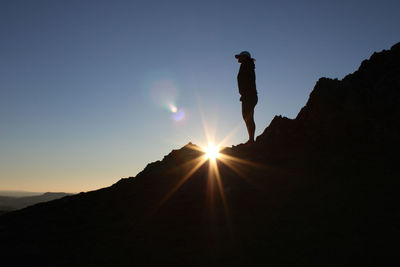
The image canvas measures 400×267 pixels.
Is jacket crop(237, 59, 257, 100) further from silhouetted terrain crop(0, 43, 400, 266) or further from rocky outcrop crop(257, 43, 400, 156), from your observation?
silhouetted terrain crop(0, 43, 400, 266)

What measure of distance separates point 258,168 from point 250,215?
2.77 m

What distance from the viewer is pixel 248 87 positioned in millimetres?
13109

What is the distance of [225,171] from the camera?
9969mm

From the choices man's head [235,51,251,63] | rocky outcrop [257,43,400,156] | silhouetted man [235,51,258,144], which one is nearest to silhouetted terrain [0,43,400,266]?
rocky outcrop [257,43,400,156]

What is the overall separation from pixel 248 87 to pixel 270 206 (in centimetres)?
687

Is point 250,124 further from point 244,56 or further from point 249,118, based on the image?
point 244,56

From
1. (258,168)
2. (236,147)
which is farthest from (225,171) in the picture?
(236,147)

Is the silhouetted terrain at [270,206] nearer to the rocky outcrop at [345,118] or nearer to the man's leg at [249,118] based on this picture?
the rocky outcrop at [345,118]

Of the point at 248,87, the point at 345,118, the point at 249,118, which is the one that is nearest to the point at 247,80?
the point at 248,87

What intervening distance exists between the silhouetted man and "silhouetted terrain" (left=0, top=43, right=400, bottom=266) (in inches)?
42.7

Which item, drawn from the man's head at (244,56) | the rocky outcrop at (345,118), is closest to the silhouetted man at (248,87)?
the man's head at (244,56)

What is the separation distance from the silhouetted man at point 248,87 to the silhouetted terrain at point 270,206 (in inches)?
42.7

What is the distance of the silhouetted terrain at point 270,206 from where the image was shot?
225 inches

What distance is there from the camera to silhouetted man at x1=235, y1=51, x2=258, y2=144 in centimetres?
1305
